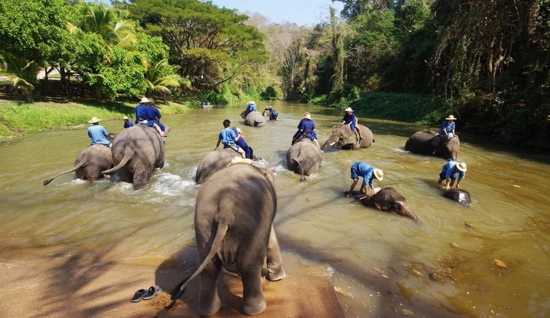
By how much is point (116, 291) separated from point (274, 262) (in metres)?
1.78

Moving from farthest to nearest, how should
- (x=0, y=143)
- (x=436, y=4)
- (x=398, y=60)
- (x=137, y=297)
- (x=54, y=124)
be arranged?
(x=398, y=60) < (x=436, y=4) < (x=54, y=124) < (x=0, y=143) < (x=137, y=297)

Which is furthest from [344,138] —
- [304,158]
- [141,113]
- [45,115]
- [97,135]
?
[45,115]

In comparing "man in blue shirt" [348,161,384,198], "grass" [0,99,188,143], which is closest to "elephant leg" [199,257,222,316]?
"man in blue shirt" [348,161,384,198]

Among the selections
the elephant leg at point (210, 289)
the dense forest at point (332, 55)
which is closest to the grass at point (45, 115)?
the dense forest at point (332, 55)

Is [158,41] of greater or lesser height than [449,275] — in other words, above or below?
above

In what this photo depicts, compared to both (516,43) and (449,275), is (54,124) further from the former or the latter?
(516,43)

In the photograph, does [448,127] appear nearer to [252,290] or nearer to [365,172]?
[365,172]

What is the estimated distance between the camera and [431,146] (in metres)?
10.5

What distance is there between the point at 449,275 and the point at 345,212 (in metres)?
2.19

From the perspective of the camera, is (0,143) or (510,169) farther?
(0,143)

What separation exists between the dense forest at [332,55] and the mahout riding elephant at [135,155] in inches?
454

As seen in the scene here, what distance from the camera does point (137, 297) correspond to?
3238 millimetres

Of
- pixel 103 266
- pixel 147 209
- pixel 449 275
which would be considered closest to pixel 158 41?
pixel 147 209

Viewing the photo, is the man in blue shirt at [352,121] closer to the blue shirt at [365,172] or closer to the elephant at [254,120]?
the blue shirt at [365,172]
